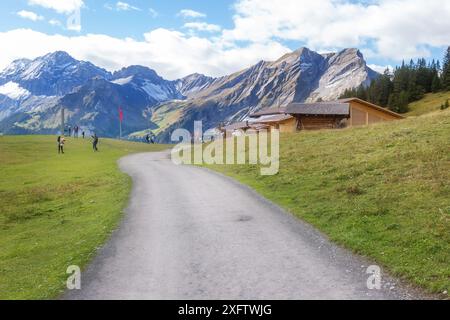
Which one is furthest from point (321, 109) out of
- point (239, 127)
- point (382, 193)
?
point (382, 193)

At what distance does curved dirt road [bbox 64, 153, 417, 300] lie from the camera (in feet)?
35.7

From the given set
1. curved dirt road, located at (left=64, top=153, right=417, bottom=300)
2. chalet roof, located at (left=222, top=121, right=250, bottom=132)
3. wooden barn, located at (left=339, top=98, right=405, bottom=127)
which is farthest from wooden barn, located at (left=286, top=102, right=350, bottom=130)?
curved dirt road, located at (left=64, top=153, right=417, bottom=300)

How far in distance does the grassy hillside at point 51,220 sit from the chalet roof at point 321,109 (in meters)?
35.3

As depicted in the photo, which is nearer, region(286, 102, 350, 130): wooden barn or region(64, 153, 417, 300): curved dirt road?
region(64, 153, 417, 300): curved dirt road

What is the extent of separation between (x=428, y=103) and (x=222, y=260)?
12486 cm

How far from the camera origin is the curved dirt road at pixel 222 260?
35.7 feet

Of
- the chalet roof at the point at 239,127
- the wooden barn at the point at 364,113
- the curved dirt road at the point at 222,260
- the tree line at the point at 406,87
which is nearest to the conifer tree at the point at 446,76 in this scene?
the tree line at the point at 406,87

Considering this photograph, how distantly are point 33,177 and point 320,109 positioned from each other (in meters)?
46.7

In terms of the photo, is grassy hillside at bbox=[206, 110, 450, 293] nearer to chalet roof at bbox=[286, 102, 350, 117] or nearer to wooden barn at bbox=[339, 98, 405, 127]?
chalet roof at bbox=[286, 102, 350, 117]

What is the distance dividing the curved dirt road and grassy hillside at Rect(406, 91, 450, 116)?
106871 millimetres

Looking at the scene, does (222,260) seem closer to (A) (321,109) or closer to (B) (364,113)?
(A) (321,109)

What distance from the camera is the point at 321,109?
70375 mm

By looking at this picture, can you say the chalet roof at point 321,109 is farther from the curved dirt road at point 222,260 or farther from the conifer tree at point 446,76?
the conifer tree at point 446,76

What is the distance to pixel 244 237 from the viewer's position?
16.1 m
